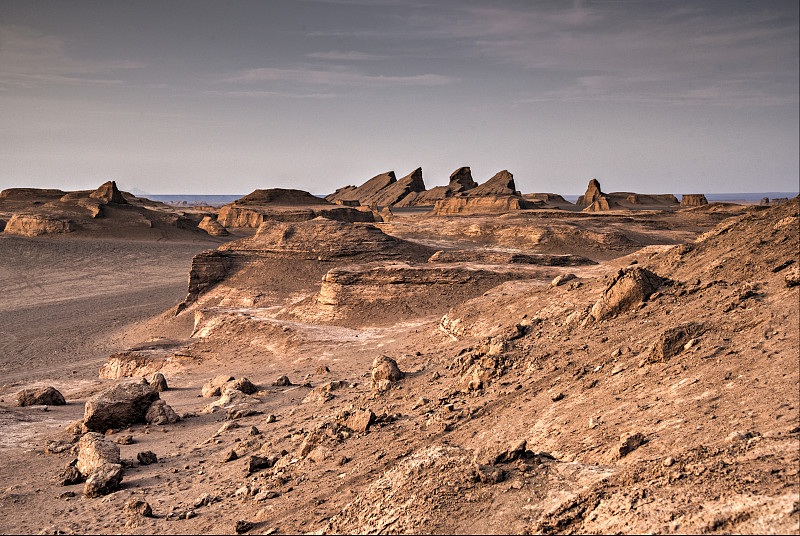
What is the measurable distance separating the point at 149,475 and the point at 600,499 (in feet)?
15.0

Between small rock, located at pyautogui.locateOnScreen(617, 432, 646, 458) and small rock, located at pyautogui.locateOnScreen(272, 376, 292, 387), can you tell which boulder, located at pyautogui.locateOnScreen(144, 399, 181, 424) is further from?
small rock, located at pyautogui.locateOnScreen(617, 432, 646, 458)

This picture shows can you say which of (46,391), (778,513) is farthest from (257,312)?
(778,513)

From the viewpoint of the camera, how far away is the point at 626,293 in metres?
7.44

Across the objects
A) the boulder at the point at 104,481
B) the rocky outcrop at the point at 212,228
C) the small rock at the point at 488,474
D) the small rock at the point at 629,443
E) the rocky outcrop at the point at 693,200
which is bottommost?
the boulder at the point at 104,481

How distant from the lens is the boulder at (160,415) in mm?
7672

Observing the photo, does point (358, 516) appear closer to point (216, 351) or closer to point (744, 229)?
point (744, 229)

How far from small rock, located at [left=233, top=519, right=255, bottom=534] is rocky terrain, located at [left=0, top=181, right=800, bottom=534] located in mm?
21

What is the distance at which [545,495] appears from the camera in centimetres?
355

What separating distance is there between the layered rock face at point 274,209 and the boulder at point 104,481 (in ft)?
123

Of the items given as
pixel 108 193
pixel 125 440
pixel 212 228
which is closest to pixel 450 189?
pixel 212 228

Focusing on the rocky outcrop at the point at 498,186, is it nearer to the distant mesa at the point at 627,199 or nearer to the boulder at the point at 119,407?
the distant mesa at the point at 627,199

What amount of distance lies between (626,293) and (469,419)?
301cm

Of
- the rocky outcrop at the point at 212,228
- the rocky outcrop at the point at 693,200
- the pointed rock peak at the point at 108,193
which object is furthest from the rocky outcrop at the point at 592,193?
the pointed rock peak at the point at 108,193

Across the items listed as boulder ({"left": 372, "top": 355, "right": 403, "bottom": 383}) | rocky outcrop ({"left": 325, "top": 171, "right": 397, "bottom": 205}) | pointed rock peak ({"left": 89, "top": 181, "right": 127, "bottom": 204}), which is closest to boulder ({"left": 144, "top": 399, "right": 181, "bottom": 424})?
boulder ({"left": 372, "top": 355, "right": 403, "bottom": 383})
